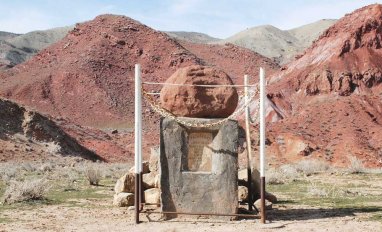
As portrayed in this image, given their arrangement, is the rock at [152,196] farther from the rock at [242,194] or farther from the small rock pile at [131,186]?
the rock at [242,194]

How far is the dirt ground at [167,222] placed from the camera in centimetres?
1132

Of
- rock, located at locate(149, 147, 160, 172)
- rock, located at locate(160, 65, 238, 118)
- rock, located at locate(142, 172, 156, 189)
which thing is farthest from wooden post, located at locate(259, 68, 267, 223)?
rock, located at locate(149, 147, 160, 172)

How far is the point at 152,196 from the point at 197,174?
234 centimetres

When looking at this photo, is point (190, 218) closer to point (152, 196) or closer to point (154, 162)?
point (152, 196)

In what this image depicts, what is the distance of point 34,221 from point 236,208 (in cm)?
429

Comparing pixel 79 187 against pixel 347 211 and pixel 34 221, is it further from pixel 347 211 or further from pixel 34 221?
pixel 347 211

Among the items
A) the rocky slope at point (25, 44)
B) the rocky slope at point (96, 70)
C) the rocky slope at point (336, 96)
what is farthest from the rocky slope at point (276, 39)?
the rocky slope at point (336, 96)

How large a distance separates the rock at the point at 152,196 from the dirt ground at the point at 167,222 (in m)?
0.61

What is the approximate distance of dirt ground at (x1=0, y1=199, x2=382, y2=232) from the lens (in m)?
11.3

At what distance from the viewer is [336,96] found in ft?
160

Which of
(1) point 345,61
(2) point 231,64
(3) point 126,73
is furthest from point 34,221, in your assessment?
(2) point 231,64

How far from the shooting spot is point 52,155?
41.4m

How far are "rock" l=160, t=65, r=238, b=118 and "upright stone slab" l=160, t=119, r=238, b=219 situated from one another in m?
0.36

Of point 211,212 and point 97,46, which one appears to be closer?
point 211,212
